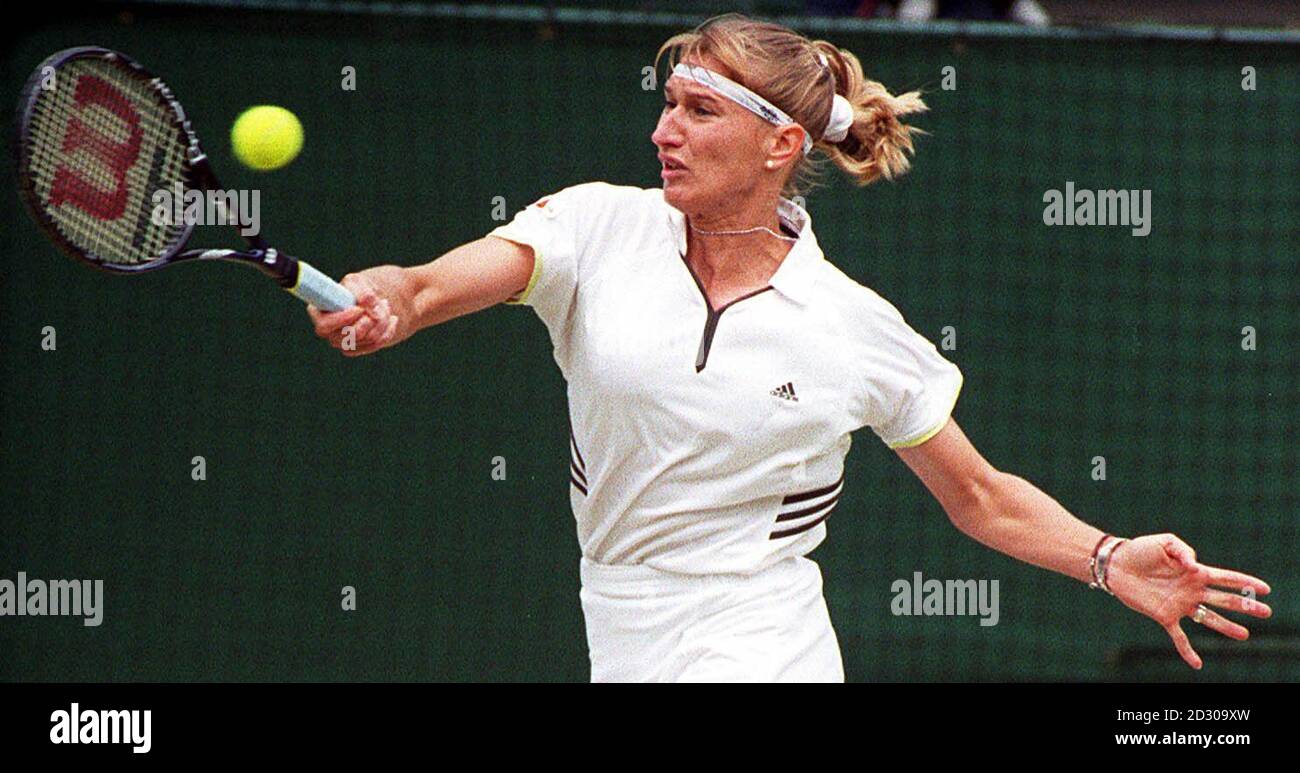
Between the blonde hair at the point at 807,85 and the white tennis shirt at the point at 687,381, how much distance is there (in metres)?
0.25

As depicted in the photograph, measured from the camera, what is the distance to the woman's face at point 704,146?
Result: 3490 millimetres

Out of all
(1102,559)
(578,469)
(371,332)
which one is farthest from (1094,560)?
(371,332)

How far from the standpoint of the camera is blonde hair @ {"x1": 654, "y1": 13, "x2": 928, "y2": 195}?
140 inches

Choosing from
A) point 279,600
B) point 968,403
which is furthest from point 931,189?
point 279,600

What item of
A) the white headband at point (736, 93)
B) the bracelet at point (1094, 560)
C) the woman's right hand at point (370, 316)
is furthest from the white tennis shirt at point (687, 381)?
the bracelet at point (1094, 560)

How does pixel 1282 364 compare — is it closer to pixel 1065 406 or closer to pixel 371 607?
pixel 1065 406

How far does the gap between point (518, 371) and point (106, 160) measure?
97.9 inches

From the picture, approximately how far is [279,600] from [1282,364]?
120 inches

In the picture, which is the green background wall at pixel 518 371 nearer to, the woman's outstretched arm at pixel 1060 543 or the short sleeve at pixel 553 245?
the woman's outstretched arm at pixel 1060 543

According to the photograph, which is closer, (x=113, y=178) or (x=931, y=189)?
(x=113, y=178)

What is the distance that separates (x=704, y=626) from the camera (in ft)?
11.4

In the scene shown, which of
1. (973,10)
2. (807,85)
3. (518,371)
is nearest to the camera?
(807,85)

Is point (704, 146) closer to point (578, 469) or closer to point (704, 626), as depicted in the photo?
point (578, 469)

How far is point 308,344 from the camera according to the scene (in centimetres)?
562
